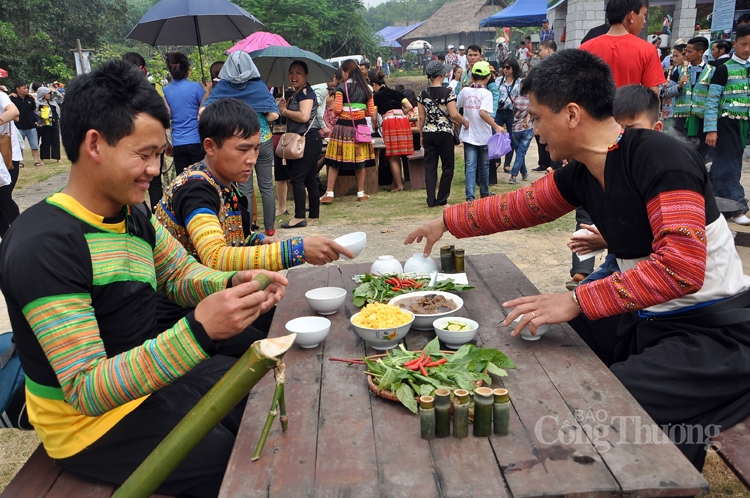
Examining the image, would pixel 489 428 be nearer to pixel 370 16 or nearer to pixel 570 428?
pixel 570 428

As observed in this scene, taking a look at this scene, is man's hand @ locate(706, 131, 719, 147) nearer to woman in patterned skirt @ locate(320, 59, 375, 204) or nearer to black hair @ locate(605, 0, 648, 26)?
black hair @ locate(605, 0, 648, 26)

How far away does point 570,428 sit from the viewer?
160 centimetres

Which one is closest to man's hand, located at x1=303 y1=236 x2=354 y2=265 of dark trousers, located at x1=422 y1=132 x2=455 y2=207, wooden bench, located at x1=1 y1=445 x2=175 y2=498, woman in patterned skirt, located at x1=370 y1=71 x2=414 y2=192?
wooden bench, located at x1=1 y1=445 x2=175 y2=498

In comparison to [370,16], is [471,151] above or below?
below

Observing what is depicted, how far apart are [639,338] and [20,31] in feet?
107

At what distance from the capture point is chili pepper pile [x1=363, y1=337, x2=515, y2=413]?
176 cm

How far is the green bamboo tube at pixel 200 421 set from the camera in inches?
54.3

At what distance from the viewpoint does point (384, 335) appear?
2.05 m

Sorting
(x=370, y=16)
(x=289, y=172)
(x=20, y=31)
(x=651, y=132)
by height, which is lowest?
(x=289, y=172)

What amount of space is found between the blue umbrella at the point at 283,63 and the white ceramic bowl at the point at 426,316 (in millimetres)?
6361

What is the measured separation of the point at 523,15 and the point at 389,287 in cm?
1920

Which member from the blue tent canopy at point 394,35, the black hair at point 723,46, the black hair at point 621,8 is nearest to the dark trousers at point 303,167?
the black hair at point 621,8

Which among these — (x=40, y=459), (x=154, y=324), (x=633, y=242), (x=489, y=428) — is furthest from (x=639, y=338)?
(x=40, y=459)

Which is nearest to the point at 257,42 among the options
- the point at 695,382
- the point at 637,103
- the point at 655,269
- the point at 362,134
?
the point at 362,134
